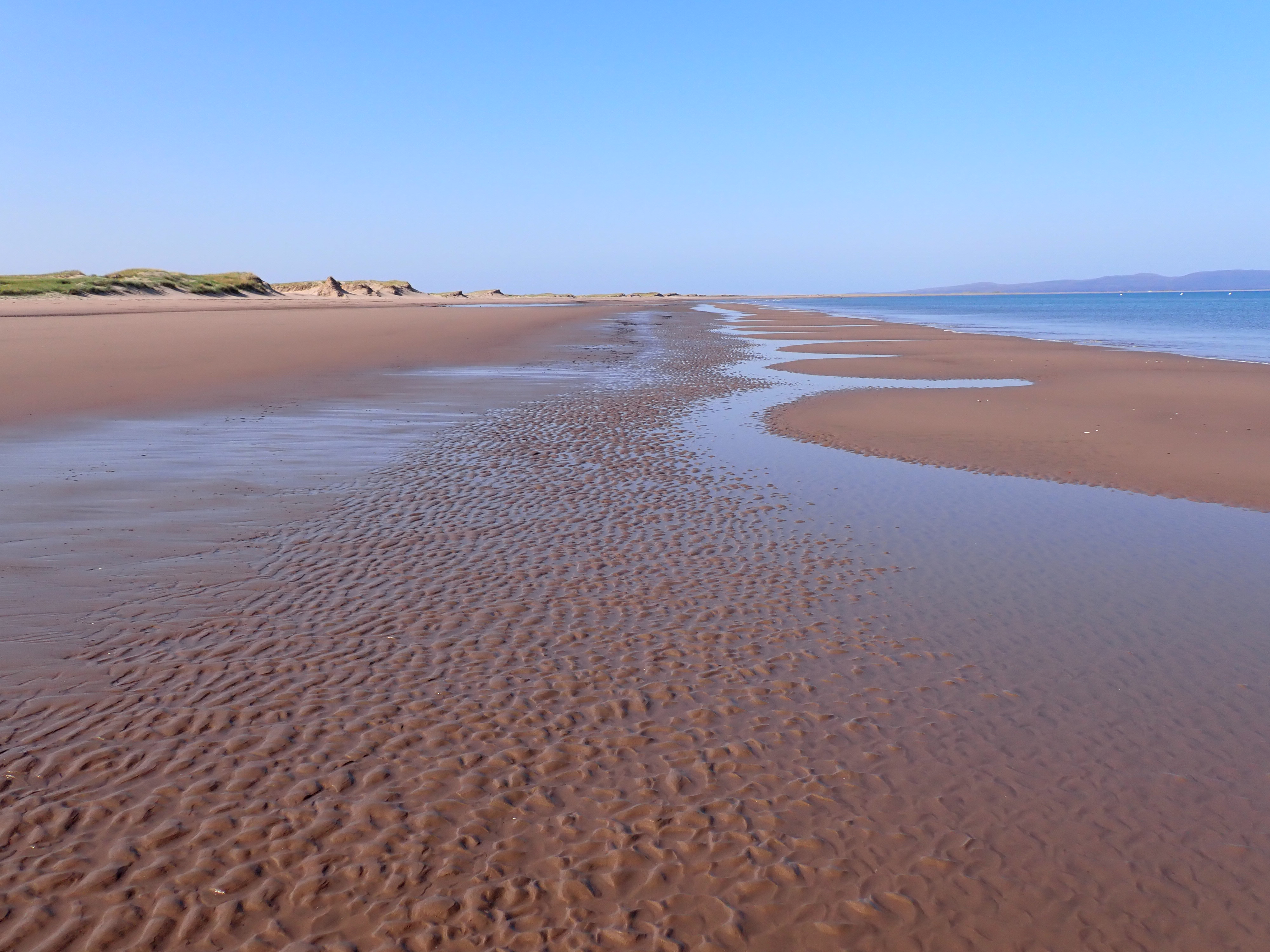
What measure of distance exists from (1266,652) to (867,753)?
4.35m

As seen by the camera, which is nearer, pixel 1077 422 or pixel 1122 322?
pixel 1077 422

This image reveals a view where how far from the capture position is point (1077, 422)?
714 inches

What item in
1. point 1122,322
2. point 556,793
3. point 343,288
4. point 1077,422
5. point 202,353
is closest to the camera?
point 556,793

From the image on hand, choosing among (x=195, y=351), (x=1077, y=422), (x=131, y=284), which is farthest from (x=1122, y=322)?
(x=131, y=284)

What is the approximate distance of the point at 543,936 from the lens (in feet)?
12.5

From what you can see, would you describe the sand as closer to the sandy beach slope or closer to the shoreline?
the shoreline

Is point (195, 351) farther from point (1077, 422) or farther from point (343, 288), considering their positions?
point (343, 288)

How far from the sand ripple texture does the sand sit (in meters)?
7.80

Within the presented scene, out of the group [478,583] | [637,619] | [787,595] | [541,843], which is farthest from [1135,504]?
[541,843]

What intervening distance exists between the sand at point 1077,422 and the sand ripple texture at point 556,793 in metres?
7.80

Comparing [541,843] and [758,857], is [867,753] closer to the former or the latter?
[758,857]

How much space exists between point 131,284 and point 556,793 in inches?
3451

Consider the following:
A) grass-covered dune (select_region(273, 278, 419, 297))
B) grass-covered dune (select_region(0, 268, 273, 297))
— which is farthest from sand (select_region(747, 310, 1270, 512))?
grass-covered dune (select_region(273, 278, 419, 297))

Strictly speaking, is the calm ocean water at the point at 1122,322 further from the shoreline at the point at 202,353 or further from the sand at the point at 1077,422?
the shoreline at the point at 202,353
